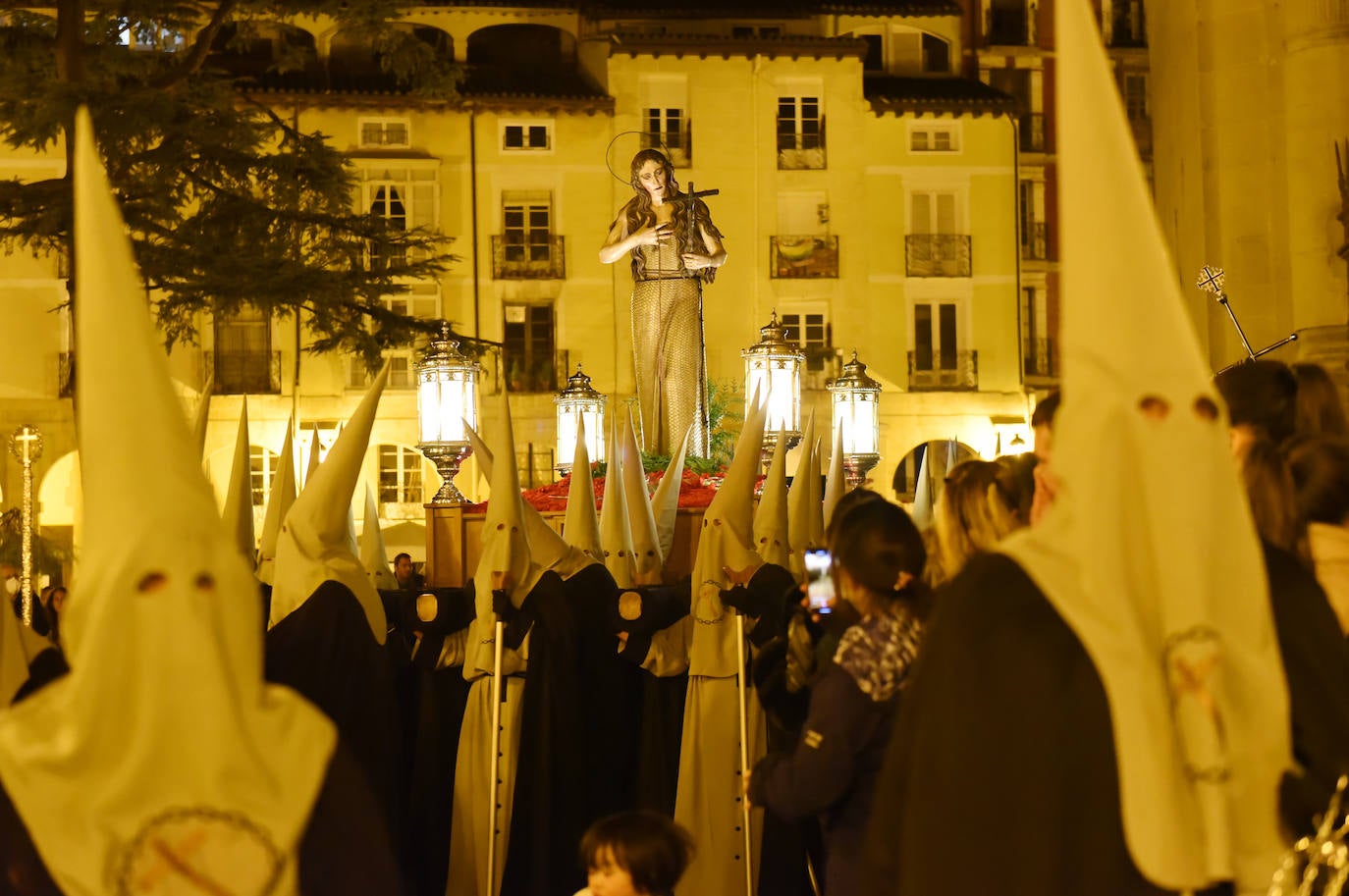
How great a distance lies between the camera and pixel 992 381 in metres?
33.6

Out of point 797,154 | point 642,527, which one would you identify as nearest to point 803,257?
point 797,154

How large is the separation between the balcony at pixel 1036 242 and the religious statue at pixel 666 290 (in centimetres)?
2436

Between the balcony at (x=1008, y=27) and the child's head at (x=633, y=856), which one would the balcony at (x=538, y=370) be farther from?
the child's head at (x=633, y=856)

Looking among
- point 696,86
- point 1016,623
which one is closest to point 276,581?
point 1016,623

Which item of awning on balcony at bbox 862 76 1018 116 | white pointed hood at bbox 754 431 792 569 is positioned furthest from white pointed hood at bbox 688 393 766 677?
awning on balcony at bbox 862 76 1018 116

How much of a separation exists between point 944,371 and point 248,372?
47.4 ft

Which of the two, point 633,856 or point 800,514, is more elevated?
point 800,514

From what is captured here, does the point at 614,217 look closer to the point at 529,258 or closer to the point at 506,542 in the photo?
the point at 529,258

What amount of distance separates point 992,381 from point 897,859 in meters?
31.4

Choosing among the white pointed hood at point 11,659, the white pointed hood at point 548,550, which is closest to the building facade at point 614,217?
the white pointed hood at point 548,550

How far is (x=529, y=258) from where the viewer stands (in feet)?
107

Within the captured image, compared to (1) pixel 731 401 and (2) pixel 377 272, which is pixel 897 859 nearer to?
(2) pixel 377 272

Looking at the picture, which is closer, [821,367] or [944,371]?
[821,367]

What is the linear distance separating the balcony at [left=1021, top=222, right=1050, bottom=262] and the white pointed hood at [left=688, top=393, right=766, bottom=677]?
29.4 m
